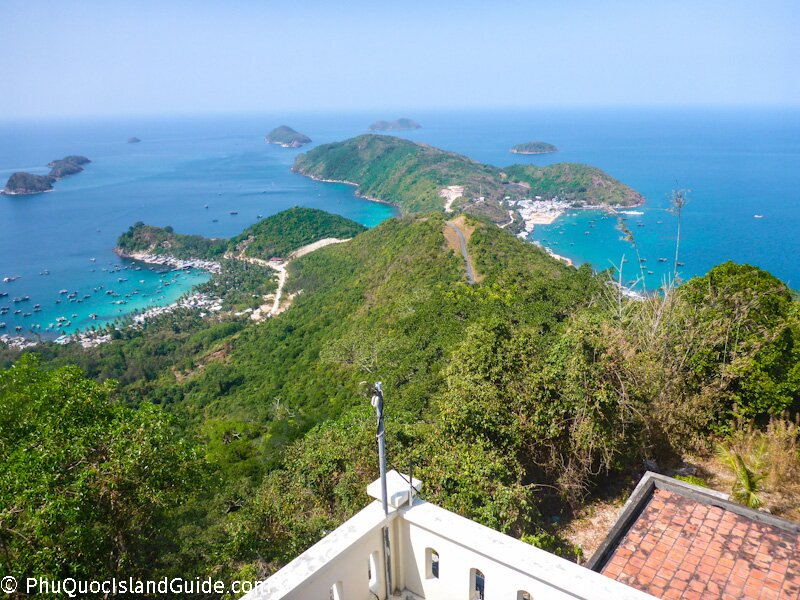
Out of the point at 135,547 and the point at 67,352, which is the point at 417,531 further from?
Result: the point at 67,352

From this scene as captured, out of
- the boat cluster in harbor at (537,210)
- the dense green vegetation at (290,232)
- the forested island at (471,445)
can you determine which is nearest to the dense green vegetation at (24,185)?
the dense green vegetation at (290,232)

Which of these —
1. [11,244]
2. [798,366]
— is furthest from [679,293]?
[11,244]

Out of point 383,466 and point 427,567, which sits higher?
point 383,466

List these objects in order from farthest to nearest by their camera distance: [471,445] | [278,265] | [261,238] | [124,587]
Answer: [261,238]
[278,265]
[471,445]
[124,587]

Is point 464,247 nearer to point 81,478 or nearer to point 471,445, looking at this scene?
point 471,445

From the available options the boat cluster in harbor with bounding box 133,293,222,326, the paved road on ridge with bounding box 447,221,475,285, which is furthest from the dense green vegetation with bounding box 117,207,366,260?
the paved road on ridge with bounding box 447,221,475,285

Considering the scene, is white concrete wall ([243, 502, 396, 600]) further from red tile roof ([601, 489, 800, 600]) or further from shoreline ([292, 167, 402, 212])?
shoreline ([292, 167, 402, 212])

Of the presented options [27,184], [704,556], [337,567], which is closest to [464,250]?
[704,556]
